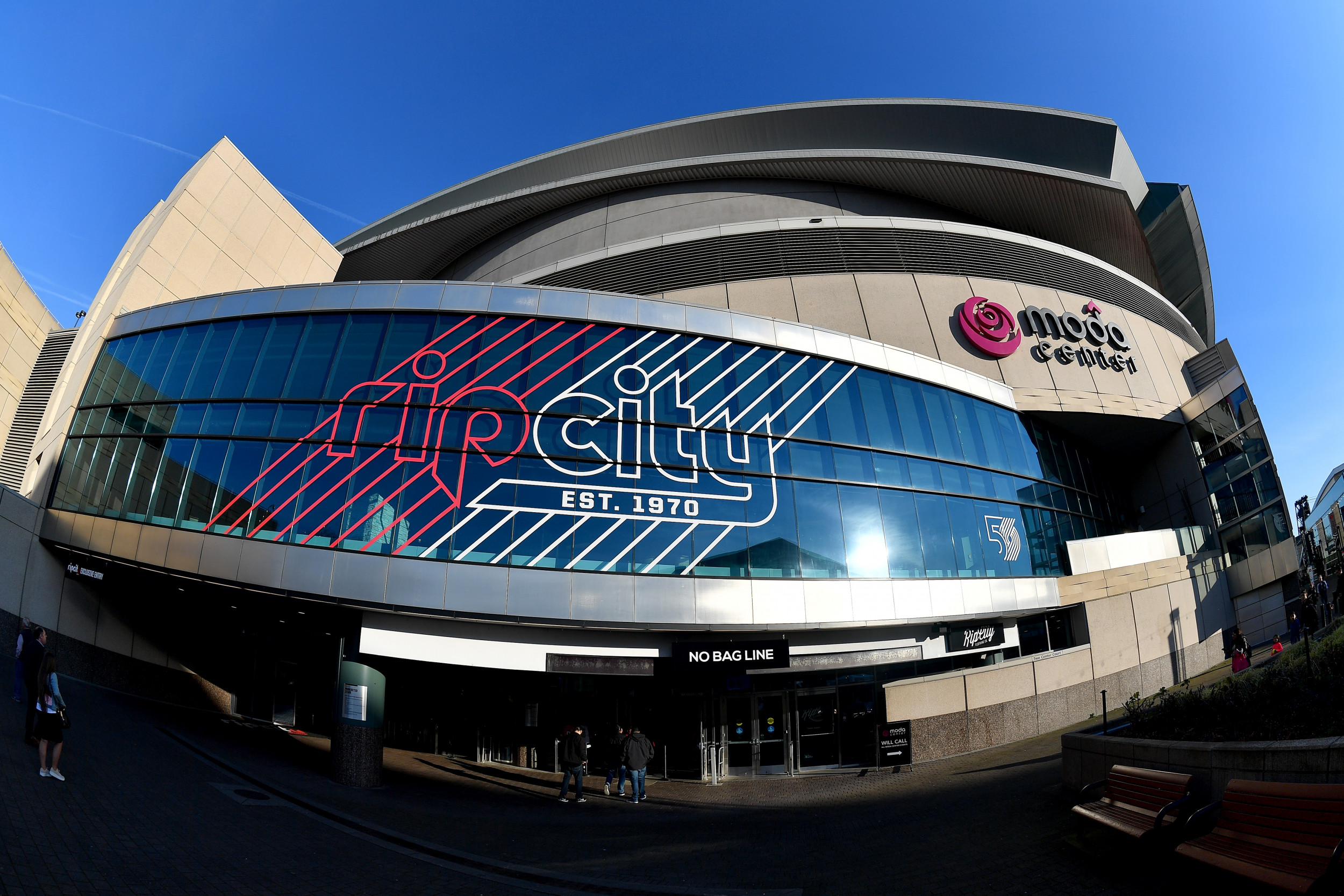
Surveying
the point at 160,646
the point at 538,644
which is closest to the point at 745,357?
the point at 538,644

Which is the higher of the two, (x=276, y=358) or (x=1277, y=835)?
(x=276, y=358)

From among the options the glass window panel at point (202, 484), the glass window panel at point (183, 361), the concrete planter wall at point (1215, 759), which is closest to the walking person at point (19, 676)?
the glass window panel at point (202, 484)

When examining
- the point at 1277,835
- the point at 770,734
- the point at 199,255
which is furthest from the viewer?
the point at 199,255

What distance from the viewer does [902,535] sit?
57.8 feet

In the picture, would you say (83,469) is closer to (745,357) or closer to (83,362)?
(83,362)

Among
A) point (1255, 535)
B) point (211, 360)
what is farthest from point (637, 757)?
point (1255, 535)

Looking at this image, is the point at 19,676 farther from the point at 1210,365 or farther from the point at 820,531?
the point at 1210,365

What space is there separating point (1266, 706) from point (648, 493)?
10.6 m

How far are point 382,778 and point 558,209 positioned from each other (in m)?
24.6

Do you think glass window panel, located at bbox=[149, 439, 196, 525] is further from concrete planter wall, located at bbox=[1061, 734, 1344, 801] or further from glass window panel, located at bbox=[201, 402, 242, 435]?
concrete planter wall, located at bbox=[1061, 734, 1344, 801]

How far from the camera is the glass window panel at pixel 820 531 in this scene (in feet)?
52.6

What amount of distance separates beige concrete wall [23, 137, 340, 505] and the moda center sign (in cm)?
2410

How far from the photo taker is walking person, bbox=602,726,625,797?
13.8 metres

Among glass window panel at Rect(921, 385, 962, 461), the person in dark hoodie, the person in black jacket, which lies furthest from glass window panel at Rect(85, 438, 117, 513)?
glass window panel at Rect(921, 385, 962, 461)
